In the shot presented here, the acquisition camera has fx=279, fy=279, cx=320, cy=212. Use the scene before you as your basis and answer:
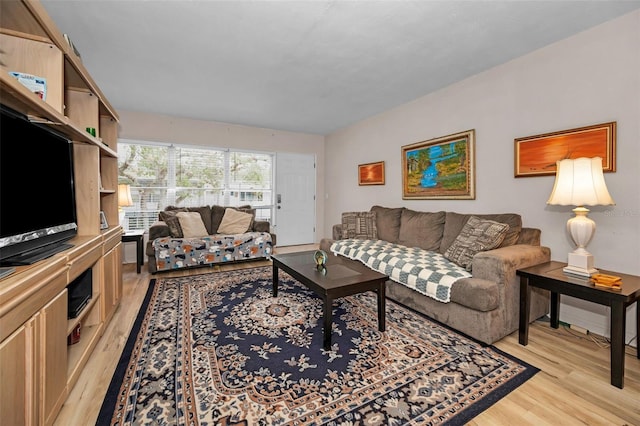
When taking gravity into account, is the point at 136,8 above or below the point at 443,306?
above

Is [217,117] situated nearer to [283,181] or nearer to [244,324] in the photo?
[283,181]

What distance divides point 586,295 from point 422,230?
1.80m

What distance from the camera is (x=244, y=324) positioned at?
2.35 m

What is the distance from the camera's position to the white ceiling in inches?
80.1

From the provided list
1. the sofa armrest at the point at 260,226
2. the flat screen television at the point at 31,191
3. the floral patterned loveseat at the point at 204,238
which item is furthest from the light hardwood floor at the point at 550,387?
the sofa armrest at the point at 260,226

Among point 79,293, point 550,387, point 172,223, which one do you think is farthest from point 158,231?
point 550,387

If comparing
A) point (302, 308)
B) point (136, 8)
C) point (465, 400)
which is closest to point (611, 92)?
point (465, 400)

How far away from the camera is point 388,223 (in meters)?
4.01

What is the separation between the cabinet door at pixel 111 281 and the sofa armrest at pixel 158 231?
117 cm

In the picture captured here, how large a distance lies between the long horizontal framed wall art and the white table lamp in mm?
480

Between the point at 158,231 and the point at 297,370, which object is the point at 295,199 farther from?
the point at 297,370

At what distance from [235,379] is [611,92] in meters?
3.46

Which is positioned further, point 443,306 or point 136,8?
point 443,306

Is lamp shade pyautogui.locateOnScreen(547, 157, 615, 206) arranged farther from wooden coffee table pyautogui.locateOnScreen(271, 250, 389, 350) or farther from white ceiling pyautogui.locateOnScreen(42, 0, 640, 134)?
wooden coffee table pyautogui.locateOnScreen(271, 250, 389, 350)
